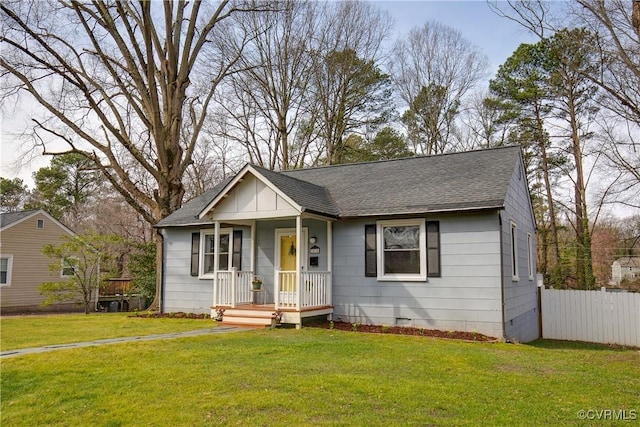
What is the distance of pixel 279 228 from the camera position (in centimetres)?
1252

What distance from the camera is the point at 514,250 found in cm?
1155

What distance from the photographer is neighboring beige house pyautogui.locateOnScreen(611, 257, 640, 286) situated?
2837 centimetres

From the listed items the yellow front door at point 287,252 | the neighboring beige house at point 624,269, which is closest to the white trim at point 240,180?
the yellow front door at point 287,252

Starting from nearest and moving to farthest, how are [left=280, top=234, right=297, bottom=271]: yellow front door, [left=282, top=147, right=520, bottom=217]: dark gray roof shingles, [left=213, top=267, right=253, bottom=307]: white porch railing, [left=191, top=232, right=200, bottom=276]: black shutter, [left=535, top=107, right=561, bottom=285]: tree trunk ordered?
[left=282, top=147, right=520, bottom=217]: dark gray roof shingles → [left=213, top=267, right=253, bottom=307]: white porch railing → [left=280, top=234, right=297, bottom=271]: yellow front door → [left=191, top=232, right=200, bottom=276]: black shutter → [left=535, top=107, right=561, bottom=285]: tree trunk

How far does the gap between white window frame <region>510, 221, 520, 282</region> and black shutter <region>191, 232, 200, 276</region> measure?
8.81m

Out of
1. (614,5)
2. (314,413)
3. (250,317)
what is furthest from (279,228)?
(614,5)

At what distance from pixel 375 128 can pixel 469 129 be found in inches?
212

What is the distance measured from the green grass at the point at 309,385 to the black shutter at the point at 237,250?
4.99 m

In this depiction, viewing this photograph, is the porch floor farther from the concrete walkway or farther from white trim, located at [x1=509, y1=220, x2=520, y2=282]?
white trim, located at [x1=509, y1=220, x2=520, y2=282]

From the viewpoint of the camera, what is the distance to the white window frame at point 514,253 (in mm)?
11078

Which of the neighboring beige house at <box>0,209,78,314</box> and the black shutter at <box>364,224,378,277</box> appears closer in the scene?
the black shutter at <box>364,224,378,277</box>

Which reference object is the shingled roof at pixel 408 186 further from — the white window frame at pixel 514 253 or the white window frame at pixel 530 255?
the white window frame at pixel 530 255

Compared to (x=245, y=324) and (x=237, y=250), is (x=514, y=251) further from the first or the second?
(x=237, y=250)

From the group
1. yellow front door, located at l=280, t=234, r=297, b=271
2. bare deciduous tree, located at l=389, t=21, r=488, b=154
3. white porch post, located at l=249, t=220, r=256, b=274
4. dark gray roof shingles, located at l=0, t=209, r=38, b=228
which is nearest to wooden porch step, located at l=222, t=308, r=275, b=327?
white porch post, located at l=249, t=220, r=256, b=274
